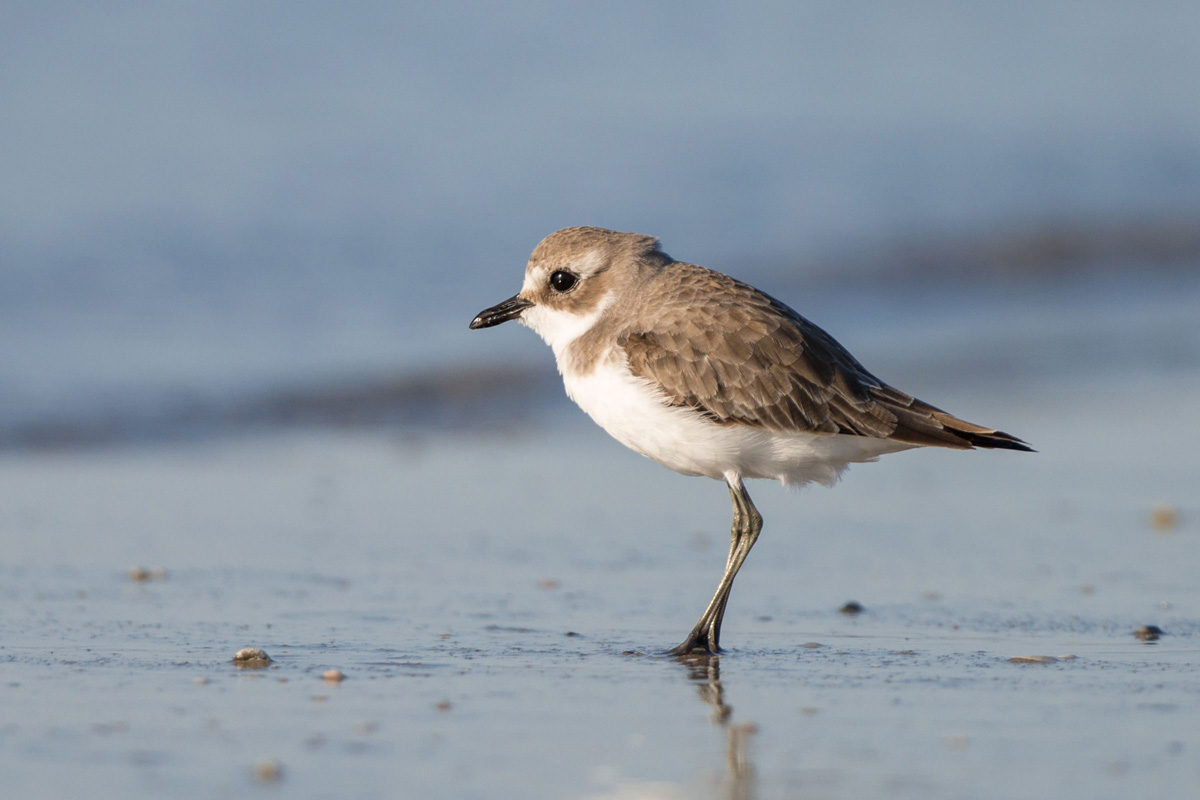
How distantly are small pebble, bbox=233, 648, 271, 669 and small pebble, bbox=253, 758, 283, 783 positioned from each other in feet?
3.49

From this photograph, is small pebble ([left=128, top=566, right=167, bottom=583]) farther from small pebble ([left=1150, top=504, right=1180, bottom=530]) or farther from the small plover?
small pebble ([left=1150, top=504, right=1180, bottom=530])

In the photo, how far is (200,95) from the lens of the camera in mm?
15695

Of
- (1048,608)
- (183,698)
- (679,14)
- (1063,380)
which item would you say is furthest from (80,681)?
(679,14)

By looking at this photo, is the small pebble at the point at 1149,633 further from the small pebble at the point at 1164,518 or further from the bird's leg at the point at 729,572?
the small pebble at the point at 1164,518

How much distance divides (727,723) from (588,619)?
1.50 metres

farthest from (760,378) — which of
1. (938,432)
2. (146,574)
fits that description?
(146,574)

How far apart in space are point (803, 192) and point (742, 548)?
1043 cm

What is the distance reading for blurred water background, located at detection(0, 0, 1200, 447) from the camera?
1057 centimetres

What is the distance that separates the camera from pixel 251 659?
15.6 ft

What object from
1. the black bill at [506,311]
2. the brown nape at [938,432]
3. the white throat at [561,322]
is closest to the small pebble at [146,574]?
the black bill at [506,311]

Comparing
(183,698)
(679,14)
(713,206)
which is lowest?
(183,698)

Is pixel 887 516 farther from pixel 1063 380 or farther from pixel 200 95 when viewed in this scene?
pixel 200 95

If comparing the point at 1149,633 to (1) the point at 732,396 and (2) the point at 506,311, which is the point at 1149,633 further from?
(2) the point at 506,311

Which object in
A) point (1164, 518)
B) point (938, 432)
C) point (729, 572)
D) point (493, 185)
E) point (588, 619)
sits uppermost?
point (493, 185)
